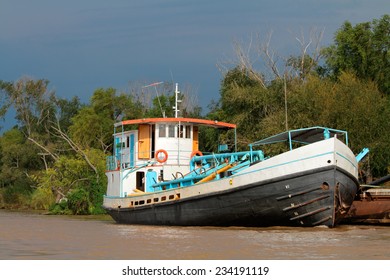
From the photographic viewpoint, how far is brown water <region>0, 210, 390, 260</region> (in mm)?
17234

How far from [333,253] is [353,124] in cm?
2281

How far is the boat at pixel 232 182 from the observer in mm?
24031

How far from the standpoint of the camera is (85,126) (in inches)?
2349

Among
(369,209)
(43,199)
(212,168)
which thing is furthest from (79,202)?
(369,209)

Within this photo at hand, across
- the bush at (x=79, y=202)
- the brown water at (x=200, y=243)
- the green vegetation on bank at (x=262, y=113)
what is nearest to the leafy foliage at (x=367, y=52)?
the green vegetation on bank at (x=262, y=113)

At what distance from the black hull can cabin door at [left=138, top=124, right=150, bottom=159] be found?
4616 mm

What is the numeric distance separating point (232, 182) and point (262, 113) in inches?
903

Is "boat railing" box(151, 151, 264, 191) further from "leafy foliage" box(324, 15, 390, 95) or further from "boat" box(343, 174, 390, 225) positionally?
"leafy foliage" box(324, 15, 390, 95)

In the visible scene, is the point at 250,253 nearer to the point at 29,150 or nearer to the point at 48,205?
the point at 48,205

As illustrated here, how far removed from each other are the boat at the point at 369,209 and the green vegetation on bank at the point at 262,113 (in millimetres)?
→ 10839

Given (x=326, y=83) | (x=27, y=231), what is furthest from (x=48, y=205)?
(x=27, y=231)

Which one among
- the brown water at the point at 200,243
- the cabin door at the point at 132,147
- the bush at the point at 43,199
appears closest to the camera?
the brown water at the point at 200,243

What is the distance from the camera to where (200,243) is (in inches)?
791

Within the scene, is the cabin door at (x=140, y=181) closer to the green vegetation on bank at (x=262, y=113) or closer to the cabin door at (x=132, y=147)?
the cabin door at (x=132, y=147)
